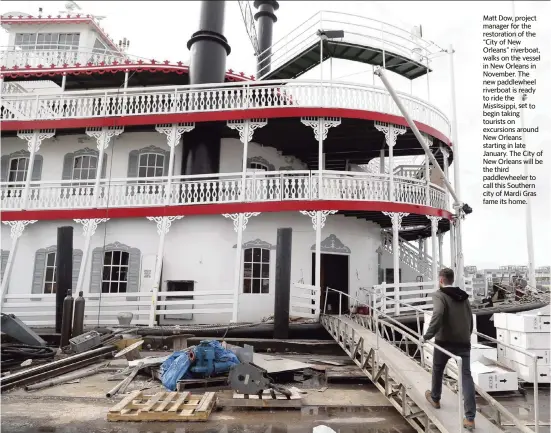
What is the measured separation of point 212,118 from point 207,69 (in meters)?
2.84

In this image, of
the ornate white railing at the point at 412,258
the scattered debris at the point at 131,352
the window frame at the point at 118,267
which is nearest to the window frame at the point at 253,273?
the window frame at the point at 118,267

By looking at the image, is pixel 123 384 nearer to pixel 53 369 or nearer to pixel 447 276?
pixel 53 369

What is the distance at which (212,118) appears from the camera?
1483 centimetres

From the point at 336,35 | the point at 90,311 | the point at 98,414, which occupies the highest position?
the point at 336,35

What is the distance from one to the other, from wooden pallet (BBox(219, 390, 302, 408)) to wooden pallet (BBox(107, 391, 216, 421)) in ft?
0.96

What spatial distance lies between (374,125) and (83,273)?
10.9 m

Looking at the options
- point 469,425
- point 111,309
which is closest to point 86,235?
point 111,309

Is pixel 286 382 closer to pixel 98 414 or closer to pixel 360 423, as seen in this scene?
pixel 360 423

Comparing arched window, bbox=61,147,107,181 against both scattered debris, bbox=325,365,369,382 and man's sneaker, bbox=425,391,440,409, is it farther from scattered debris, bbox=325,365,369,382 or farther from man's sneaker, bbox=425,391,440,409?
man's sneaker, bbox=425,391,440,409

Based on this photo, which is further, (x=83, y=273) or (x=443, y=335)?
(x=83, y=273)

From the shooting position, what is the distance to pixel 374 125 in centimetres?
1468

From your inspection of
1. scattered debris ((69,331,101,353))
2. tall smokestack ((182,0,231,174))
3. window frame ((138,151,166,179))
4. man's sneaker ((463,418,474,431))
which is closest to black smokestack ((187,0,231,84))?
tall smokestack ((182,0,231,174))

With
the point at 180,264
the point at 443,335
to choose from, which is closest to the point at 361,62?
the point at 180,264

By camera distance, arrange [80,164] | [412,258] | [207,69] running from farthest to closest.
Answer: [412,258]
[80,164]
[207,69]
